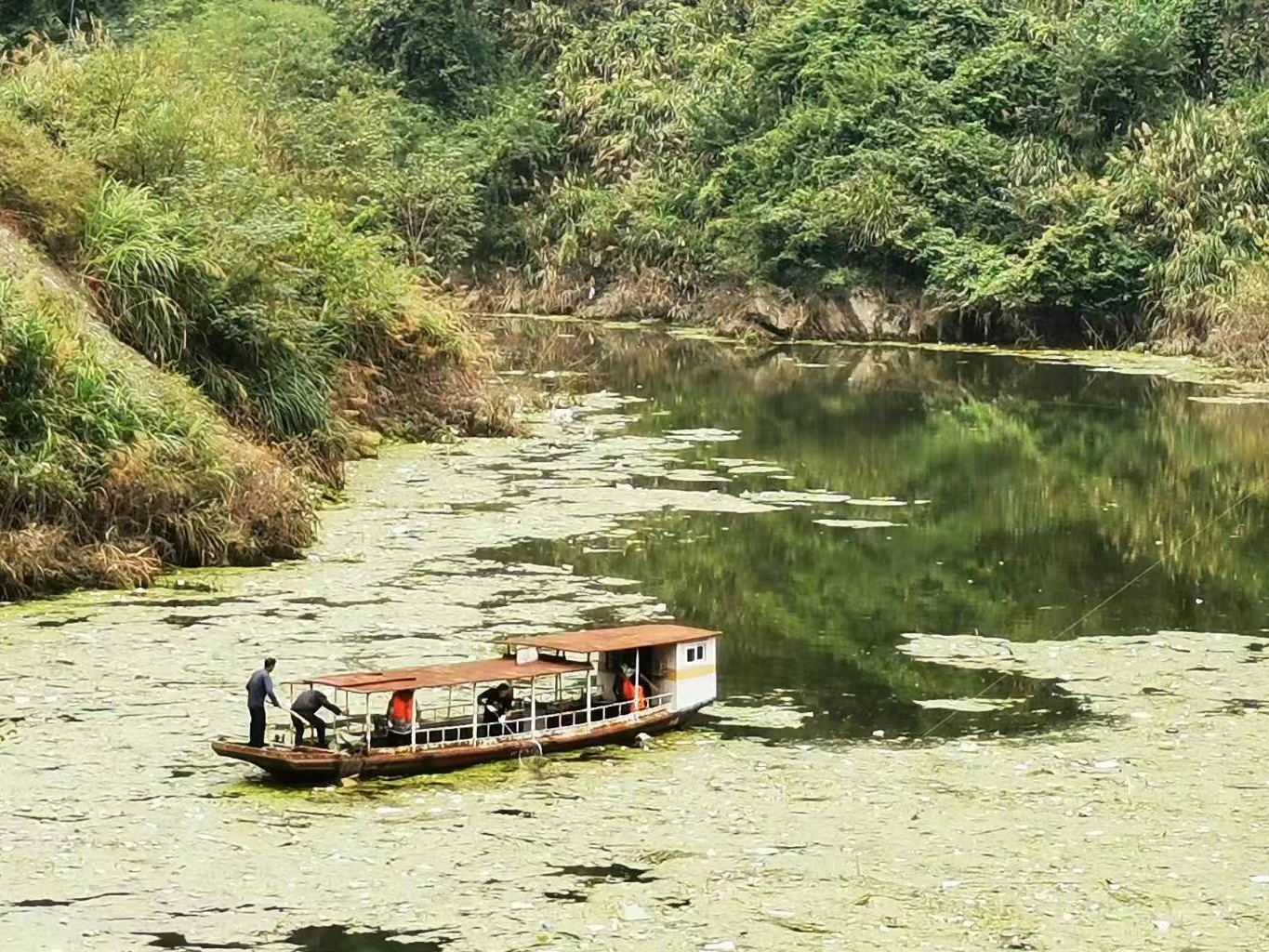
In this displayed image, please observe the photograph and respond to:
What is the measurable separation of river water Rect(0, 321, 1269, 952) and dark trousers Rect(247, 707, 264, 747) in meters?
0.32

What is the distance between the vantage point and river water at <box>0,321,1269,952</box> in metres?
14.3

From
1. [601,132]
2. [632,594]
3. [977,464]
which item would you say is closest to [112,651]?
[632,594]

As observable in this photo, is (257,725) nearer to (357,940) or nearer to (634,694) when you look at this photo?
(634,694)

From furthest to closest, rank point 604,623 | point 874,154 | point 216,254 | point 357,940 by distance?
point 874,154
point 216,254
point 604,623
point 357,940

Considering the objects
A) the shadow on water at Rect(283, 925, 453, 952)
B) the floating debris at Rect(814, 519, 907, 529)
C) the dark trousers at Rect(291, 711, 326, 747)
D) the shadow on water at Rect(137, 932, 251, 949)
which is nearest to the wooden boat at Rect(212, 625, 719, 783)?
the dark trousers at Rect(291, 711, 326, 747)

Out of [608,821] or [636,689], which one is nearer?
[608,821]

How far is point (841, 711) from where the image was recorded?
64.9 feet

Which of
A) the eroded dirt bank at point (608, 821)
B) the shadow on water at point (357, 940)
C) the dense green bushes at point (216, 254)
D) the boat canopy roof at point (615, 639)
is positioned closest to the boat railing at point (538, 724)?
the eroded dirt bank at point (608, 821)

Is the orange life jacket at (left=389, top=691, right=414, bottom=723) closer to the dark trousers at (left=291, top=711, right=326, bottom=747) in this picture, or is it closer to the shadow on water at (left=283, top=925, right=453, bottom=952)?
the dark trousers at (left=291, top=711, right=326, bottom=747)

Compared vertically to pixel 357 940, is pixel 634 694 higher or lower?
higher

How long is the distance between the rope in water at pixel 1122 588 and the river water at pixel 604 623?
0.07 metres

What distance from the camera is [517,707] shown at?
1850 cm

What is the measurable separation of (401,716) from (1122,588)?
11683mm

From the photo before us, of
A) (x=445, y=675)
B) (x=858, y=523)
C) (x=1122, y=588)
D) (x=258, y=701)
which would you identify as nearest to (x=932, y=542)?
(x=858, y=523)
